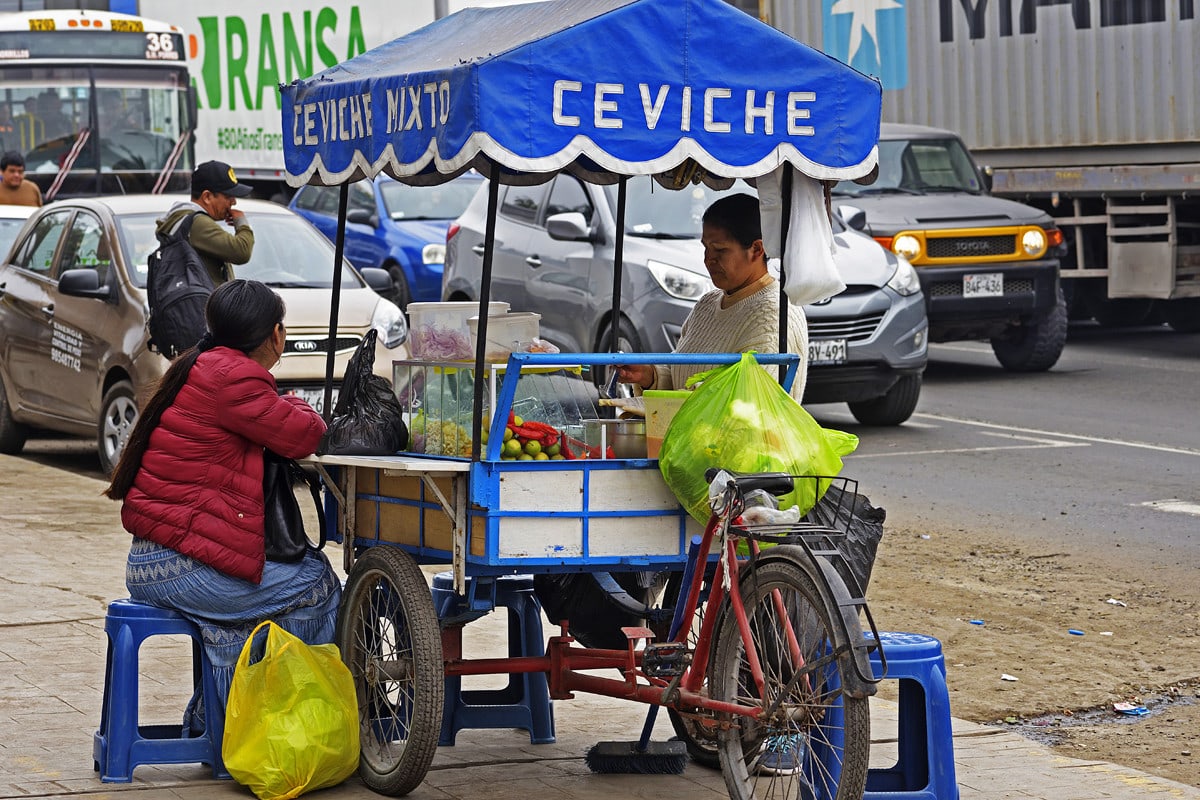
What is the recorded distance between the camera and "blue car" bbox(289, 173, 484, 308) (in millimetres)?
Result: 18297

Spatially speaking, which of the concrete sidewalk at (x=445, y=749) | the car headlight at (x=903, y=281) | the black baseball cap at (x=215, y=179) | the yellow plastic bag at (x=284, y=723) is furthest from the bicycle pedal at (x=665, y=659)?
the car headlight at (x=903, y=281)

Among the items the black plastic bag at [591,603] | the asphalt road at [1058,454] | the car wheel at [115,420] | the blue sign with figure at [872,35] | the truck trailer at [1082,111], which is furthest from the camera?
the blue sign with figure at [872,35]

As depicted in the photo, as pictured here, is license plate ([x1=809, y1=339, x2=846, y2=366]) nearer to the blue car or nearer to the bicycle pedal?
the blue car

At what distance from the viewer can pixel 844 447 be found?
526 centimetres

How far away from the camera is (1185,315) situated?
20594 millimetres

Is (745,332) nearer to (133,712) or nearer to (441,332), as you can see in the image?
(441,332)

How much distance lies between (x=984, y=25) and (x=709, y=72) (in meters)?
15.2

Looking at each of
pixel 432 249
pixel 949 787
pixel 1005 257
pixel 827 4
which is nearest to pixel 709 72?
pixel 949 787

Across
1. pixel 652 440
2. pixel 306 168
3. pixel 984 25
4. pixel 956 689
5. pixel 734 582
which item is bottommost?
pixel 956 689

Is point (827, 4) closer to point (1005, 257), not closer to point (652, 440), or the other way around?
point (1005, 257)

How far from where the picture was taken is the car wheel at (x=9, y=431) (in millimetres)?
12945

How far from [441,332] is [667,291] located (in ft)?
22.1

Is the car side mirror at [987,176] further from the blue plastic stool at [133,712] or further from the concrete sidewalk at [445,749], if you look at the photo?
the blue plastic stool at [133,712]

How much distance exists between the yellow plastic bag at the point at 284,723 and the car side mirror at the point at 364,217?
13772 millimetres
